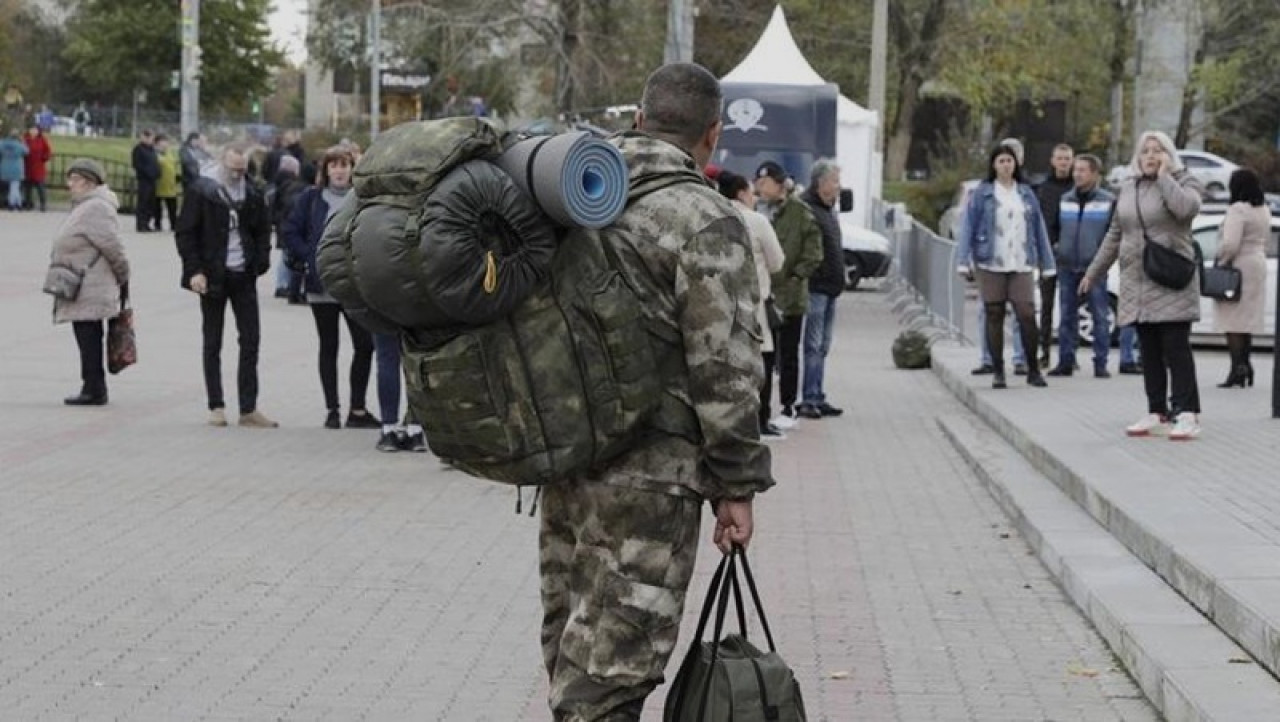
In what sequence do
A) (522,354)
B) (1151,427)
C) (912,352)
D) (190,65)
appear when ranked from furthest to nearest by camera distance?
(190,65), (912,352), (1151,427), (522,354)

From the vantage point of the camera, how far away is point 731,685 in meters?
4.89

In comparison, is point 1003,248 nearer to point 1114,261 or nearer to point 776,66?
point 1114,261

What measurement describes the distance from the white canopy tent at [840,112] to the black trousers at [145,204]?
1138cm

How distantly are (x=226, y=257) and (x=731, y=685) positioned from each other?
1010 centimetres

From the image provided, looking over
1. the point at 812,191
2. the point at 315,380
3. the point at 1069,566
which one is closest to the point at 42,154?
the point at 315,380

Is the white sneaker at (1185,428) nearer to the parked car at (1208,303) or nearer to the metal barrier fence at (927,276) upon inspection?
the metal barrier fence at (927,276)

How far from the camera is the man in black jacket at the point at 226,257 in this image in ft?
47.4

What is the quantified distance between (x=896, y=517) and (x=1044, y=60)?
40.8 metres

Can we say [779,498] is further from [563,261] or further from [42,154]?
[42,154]

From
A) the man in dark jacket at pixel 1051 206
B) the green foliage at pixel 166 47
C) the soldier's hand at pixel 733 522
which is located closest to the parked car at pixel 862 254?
the man in dark jacket at pixel 1051 206

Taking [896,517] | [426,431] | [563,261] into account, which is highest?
[563,261]

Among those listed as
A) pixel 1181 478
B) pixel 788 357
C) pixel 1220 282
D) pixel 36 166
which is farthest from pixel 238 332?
pixel 36 166

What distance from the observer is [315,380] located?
18.1 meters

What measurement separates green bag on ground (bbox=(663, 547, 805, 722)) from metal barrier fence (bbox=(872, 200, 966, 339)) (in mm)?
16375
